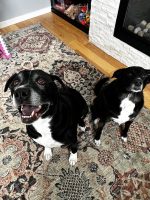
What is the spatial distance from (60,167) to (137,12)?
1.81m

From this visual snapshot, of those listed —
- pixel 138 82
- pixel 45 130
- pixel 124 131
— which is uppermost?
pixel 138 82

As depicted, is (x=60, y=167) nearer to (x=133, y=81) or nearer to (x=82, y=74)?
(x=133, y=81)

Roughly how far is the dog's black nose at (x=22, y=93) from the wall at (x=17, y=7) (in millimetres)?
2224

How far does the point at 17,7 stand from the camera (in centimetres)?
295

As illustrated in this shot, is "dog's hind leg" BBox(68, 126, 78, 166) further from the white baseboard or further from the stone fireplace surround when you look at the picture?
the white baseboard

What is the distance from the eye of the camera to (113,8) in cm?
219

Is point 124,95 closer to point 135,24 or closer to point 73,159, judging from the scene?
point 73,159

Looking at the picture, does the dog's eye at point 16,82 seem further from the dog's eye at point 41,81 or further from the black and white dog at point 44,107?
the dog's eye at point 41,81

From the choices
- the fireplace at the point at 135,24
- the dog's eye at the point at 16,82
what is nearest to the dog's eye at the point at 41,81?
the dog's eye at the point at 16,82

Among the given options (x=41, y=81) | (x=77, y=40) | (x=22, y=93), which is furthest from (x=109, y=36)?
(x=22, y=93)

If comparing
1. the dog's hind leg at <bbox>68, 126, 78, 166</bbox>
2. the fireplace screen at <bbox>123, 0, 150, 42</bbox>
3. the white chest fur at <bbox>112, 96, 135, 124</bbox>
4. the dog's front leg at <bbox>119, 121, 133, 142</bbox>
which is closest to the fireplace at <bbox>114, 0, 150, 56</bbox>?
the fireplace screen at <bbox>123, 0, 150, 42</bbox>

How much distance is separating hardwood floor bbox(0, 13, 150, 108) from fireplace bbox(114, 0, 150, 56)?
32 centimetres

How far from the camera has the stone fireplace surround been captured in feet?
7.31

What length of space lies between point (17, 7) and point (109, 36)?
142 cm
